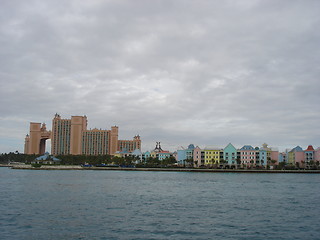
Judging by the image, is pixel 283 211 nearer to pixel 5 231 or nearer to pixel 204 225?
pixel 204 225

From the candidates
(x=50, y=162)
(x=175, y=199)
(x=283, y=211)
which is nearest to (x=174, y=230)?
(x=283, y=211)

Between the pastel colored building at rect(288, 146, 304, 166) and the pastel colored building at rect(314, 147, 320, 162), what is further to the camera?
the pastel colored building at rect(288, 146, 304, 166)

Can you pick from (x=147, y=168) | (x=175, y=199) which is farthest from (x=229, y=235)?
(x=147, y=168)

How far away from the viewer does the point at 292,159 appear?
178875mm

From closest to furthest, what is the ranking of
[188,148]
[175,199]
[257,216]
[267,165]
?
[257,216] → [175,199] → [267,165] → [188,148]

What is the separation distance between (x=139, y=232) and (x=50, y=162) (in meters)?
160

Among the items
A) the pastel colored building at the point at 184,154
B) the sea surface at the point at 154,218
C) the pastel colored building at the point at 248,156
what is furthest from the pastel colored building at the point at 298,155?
the sea surface at the point at 154,218

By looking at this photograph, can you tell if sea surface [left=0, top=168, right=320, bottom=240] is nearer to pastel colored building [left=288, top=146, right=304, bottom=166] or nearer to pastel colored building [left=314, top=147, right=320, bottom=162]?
pastel colored building [left=314, top=147, right=320, bottom=162]

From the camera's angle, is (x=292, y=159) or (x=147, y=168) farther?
(x=292, y=159)

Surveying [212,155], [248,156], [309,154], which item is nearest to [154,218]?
[212,155]

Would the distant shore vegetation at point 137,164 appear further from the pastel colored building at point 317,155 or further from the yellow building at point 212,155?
the pastel colored building at point 317,155

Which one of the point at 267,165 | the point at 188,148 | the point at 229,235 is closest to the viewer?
the point at 229,235

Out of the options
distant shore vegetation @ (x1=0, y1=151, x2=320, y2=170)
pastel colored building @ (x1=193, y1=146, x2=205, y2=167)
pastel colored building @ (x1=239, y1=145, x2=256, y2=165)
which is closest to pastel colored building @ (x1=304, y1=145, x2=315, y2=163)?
distant shore vegetation @ (x1=0, y1=151, x2=320, y2=170)

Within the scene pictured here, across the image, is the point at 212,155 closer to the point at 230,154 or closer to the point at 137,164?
the point at 230,154
